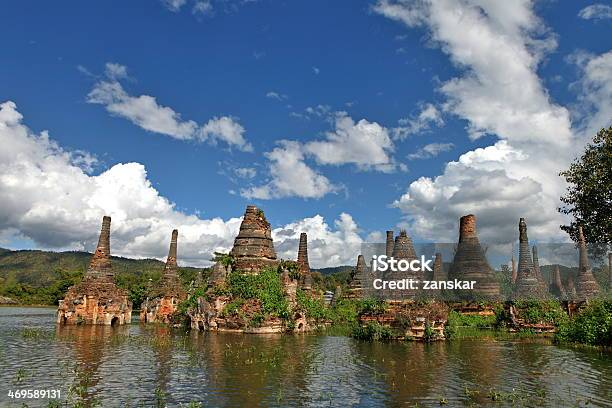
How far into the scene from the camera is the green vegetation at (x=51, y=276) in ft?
258

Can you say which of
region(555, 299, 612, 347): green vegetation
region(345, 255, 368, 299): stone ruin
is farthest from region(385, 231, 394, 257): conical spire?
region(555, 299, 612, 347): green vegetation

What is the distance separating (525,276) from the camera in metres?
36.8

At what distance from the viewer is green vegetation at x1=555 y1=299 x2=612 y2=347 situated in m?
22.6

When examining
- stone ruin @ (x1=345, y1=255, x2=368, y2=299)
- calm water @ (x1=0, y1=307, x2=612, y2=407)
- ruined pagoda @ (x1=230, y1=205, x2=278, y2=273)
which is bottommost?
calm water @ (x1=0, y1=307, x2=612, y2=407)

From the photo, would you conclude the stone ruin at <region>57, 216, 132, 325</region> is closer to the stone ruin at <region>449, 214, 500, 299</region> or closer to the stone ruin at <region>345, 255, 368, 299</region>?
the stone ruin at <region>345, 255, 368, 299</region>

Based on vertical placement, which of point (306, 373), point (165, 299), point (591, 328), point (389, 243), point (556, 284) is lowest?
point (306, 373)

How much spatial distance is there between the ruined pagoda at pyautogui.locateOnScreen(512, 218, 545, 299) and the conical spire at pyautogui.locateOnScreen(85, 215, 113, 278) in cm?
3341

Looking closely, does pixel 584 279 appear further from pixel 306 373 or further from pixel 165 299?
pixel 165 299

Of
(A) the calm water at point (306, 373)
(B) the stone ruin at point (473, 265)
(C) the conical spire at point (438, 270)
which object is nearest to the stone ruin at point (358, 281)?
(C) the conical spire at point (438, 270)

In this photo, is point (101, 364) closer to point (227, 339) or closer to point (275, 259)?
point (227, 339)

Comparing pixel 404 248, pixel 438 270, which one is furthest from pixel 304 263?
pixel 438 270

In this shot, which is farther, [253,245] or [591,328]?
[253,245]

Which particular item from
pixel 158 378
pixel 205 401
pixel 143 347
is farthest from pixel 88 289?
pixel 205 401

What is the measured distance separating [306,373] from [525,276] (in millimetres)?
27171
